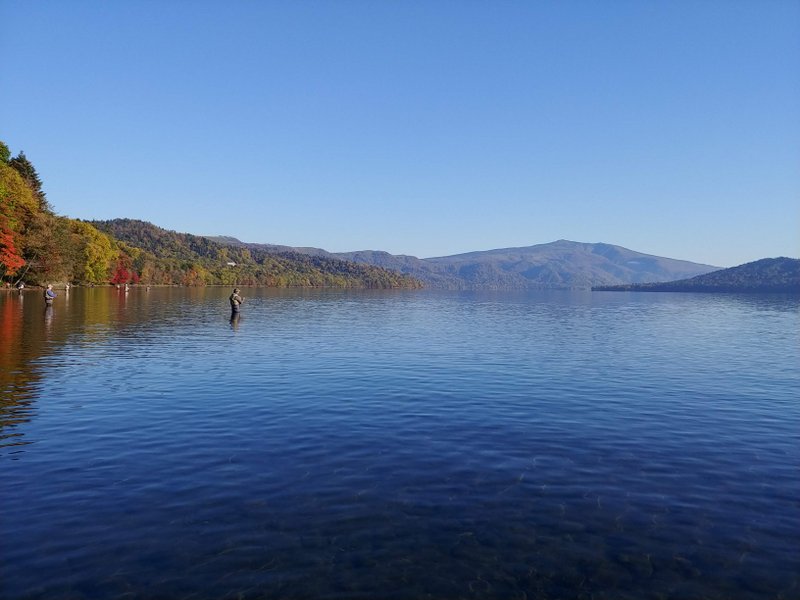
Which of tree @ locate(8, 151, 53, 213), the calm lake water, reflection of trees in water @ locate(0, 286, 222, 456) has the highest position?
tree @ locate(8, 151, 53, 213)

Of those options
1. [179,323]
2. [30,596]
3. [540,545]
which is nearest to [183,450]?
[30,596]

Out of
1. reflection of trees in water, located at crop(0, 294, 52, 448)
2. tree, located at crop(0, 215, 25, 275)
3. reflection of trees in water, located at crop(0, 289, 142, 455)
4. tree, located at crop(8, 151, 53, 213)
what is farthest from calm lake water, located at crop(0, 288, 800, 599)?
tree, located at crop(8, 151, 53, 213)

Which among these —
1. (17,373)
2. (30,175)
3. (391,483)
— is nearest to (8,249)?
(30,175)

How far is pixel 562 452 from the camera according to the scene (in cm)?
1859

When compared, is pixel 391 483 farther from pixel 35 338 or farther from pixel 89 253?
pixel 89 253

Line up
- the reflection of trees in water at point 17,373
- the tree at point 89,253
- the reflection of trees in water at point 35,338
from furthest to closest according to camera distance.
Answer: the tree at point 89,253 → the reflection of trees in water at point 35,338 → the reflection of trees in water at point 17,373

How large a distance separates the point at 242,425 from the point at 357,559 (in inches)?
459

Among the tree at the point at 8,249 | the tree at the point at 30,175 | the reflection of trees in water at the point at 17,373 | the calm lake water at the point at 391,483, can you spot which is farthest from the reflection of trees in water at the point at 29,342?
the tree at the point at 30,175

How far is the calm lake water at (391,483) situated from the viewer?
10430 mm

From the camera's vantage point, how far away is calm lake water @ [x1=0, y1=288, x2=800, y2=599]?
34.2 ft

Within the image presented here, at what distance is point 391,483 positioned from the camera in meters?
15.2

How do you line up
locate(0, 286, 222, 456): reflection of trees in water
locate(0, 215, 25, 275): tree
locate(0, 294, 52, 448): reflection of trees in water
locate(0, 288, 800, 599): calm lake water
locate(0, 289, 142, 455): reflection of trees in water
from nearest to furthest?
locate(0, 288, 800, 599): calm lake water → locate(0, 294, 52, 448): reflection of trees in water → locate(0, 289, 142, 455): reflection of trees in water → locate(0, 286, 222, 456): reflection of trees in water → locate(0, 215, 25, 275): tree

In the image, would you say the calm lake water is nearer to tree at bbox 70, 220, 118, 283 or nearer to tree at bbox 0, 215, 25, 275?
tree at bbox 0, 215, 25, 275

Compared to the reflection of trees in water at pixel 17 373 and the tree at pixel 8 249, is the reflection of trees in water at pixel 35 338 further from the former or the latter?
the tree at pixel 8 249
